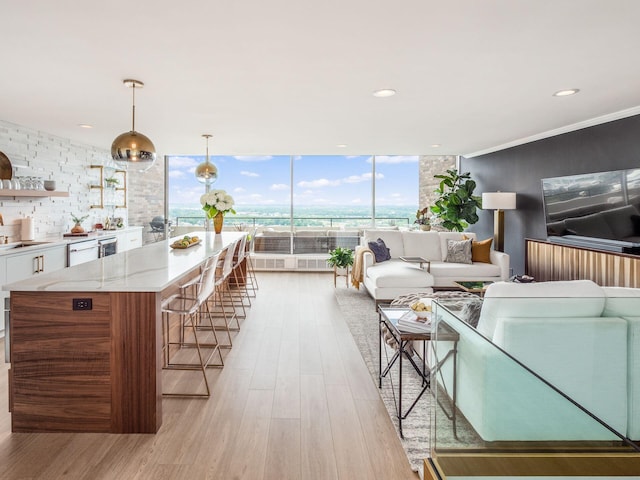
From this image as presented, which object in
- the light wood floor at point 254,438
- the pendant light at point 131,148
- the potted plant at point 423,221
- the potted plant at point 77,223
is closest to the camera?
the light wood floor at point 254,438

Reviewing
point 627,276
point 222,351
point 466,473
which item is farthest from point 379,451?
point 627,276

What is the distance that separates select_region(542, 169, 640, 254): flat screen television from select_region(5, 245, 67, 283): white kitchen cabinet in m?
6.16

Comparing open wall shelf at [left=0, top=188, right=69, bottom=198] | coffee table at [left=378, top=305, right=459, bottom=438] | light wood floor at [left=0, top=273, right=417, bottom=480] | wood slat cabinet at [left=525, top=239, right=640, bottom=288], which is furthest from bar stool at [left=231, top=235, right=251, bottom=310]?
wood slat cabinet at [left=525, top=239, right=640, bottom=288]

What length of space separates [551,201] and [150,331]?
16.5 ft

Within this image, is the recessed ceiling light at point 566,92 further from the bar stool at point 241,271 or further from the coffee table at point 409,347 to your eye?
the bar stool at point 241,271

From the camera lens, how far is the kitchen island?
2535 millimetres

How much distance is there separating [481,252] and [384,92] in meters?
3.63

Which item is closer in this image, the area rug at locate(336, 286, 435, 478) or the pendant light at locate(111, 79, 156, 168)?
the area rug at locate(336, 286, 435, 478)

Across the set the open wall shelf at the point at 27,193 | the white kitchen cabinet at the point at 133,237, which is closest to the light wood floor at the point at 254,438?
the open wall shelf at the point at 27,193

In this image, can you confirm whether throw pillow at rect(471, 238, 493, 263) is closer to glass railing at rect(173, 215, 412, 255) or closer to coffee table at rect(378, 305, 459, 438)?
glass railing at rect(173, 215, 412, 255)

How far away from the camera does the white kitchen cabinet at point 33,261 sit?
4504mm

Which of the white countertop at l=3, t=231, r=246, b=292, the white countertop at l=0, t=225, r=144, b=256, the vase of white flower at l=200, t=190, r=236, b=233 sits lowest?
the white countertop at l=3, t=231, r=246, b=292

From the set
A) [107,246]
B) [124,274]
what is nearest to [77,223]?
[107,246]

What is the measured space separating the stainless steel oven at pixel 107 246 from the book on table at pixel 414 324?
16.8 ft
